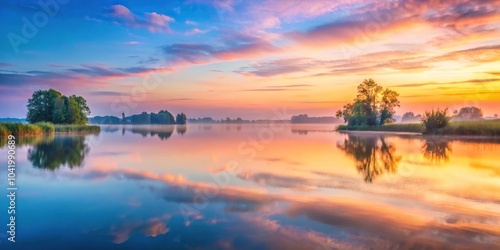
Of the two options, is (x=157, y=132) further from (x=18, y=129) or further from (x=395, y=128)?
(x=395, y=128)

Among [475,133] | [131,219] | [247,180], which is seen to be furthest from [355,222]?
[475,133]

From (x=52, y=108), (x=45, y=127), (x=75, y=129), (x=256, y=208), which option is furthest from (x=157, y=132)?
(x=256, y=208)


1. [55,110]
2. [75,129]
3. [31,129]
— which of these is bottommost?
[75,129]

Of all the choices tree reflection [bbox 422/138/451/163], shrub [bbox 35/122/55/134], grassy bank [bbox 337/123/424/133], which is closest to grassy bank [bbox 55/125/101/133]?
shrub [bbox 35/122/55/134]

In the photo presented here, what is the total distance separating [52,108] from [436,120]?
234ft

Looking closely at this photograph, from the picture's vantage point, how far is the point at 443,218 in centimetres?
771

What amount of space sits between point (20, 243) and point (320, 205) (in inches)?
261

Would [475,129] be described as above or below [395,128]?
above

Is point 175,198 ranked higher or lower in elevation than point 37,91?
lower

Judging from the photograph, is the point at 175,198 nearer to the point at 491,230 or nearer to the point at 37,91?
the point at 491,230

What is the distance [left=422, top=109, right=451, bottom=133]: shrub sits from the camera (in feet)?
148

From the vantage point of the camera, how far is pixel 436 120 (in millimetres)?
45875

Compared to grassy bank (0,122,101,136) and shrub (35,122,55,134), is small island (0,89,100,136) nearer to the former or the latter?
grassy bank (0,122,101,136)

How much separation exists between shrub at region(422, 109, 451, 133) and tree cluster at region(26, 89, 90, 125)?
2607 inches
